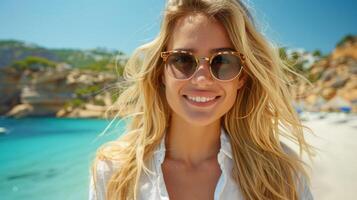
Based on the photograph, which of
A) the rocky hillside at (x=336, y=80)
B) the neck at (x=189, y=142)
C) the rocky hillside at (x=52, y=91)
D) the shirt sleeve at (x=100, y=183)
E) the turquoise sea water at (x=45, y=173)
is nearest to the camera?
the shirt sleeve at (x=100, y=183)

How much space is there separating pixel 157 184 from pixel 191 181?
0.31 meters

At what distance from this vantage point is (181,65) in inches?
72.9

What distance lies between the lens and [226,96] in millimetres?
1905

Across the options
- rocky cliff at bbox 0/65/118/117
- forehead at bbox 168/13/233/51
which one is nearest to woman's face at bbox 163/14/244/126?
forehead at bbox 168/13/233/51

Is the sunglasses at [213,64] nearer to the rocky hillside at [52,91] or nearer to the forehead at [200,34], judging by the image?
the forehead at [200,34]

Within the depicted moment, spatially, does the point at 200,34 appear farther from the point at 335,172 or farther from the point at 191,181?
the point at 335,172

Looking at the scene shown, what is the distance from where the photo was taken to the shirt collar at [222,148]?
6.62ft

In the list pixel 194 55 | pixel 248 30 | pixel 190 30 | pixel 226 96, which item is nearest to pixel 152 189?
pixel 226 96

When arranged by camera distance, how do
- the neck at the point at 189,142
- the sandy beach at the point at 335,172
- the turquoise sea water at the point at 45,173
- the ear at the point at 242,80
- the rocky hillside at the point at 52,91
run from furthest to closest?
the rocky hillside at the point at 52,91 → the turquoise sea water at the point at 45,173 → the sandy beach at the point at 335,172 → the neck at the point at 189,142 → the ear at the point at 242,80

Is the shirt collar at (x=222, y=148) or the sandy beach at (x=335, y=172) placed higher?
the shirt collar at (x=222, y=148)

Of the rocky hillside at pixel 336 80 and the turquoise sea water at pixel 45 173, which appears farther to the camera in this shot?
the rocky hillside at pixel 336 80

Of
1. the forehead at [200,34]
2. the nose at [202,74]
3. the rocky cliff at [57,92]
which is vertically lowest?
the rocky cliff at [57,92]

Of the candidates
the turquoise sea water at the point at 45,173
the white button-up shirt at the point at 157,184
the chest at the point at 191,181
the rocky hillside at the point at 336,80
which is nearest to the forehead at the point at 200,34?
the white button-up shirt at the point at 157,184

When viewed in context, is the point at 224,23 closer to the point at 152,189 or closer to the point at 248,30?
the point at 248,30
